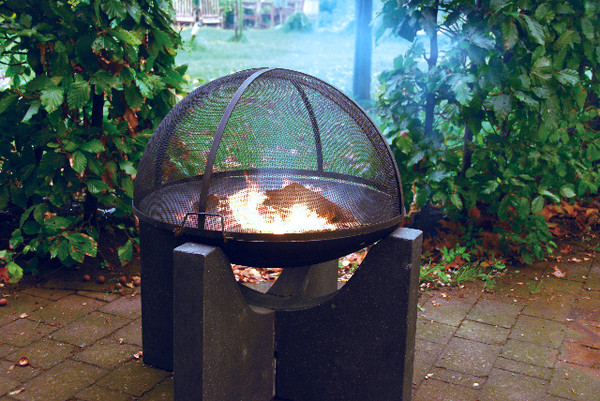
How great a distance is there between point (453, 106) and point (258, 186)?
5.31 feet

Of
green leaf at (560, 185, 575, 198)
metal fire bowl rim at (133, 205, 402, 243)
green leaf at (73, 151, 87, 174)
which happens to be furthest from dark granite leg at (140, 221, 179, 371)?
green leaf at (560, 185, 575, 198)

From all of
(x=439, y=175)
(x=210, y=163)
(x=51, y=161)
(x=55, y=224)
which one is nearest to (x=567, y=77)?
(x=439, y=175)

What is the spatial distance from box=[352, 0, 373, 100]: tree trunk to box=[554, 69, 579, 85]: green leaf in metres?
4.48

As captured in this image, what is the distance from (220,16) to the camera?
1410cm

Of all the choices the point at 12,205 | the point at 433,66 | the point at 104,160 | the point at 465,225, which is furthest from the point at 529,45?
the point at 12,205

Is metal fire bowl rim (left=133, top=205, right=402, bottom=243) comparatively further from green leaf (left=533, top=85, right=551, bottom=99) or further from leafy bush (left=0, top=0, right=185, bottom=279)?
green leaf (left=533, top=85, right=551, bottom=99)

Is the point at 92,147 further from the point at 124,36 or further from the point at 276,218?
the point at 276,218

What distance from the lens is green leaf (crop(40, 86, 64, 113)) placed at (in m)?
3.30

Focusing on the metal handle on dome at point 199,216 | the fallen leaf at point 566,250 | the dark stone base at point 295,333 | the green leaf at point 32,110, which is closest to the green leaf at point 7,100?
the green leaf at point 32,110

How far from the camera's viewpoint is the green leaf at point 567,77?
3.86m

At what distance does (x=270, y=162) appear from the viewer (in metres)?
3.25

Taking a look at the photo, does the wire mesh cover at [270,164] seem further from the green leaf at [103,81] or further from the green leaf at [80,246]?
the green leaf at [80,246]

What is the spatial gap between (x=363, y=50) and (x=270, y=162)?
18.6 feet

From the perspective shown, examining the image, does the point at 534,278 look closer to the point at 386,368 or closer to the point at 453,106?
the point at 453,106
